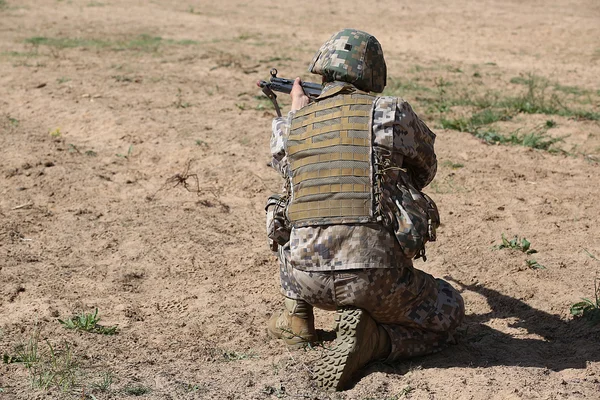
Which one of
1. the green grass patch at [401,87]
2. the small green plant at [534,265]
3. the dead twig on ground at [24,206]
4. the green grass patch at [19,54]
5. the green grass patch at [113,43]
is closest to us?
the small green plant at [534,265]

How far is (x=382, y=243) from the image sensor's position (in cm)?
354

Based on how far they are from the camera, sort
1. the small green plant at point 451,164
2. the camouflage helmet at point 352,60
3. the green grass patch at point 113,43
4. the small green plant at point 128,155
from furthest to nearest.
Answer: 1. the green grass patch at point 113,43
2. the small green plant at point 128,155
3. the small green plant at point 451,164
4. the camouflage helmet at point 352,60

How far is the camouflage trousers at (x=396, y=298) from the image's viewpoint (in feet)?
11.6

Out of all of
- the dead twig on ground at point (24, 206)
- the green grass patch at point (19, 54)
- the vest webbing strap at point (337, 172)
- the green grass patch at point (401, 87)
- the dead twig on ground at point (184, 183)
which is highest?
the vest webbing strap at point (337, 172)

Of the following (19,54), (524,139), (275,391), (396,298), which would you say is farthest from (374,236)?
(19,54)

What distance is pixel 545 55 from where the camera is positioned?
10.7 metres

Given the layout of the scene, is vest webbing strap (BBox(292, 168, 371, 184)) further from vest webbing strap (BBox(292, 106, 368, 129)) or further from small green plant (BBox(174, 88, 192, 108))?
small green plant (BBox(174, 88, 192, 108))

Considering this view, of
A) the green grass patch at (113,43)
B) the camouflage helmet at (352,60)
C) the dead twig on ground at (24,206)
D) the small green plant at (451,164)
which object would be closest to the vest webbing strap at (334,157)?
the camouflage helmet at (352,60)

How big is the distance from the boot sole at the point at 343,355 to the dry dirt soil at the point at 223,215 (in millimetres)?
68

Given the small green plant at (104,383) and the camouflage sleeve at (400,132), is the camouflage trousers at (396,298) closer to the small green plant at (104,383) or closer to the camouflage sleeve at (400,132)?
the camouflage sleeve at (400,132)

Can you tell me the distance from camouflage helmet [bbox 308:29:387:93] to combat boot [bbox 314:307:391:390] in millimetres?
1009

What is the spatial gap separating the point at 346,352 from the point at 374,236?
1.61 feet

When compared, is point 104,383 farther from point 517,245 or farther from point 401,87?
point 401,87

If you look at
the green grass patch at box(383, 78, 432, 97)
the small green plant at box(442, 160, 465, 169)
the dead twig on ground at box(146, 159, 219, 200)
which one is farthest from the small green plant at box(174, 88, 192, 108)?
the small green plant at box(442, 160, 465, 169)
